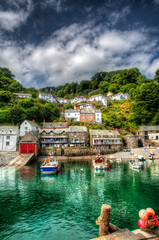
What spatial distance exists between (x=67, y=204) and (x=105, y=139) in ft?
137

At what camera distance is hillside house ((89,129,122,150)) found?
57094 millimetres

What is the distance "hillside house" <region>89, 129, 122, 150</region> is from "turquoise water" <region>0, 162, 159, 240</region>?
95.1 feet

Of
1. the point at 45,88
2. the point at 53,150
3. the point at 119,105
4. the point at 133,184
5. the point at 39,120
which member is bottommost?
the point at 133,184

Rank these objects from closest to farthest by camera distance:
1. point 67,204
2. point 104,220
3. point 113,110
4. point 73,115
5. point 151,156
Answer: point 104,220
point 67,204
point 151,156
point 73,115
point 113,110

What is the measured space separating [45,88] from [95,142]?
136 metres

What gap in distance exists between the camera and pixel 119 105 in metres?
93.6

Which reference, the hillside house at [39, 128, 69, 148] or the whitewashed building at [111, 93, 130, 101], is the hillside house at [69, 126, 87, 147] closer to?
the hillside house at [39, 128, 69, 148]

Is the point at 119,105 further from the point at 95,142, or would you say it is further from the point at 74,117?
the point at 95,142

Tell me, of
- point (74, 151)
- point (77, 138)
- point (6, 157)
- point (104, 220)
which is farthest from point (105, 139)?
point (104, 220)

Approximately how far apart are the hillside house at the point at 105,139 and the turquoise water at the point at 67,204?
2898 centimetres

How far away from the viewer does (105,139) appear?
57.4 m

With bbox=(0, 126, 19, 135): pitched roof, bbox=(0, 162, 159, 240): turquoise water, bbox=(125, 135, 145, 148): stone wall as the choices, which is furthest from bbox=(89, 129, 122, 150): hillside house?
bbox=(0, 126, 19, 135): pitched roof

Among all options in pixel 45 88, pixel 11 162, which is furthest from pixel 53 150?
pixel 45 88

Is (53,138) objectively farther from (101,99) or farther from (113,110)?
(101,99)
